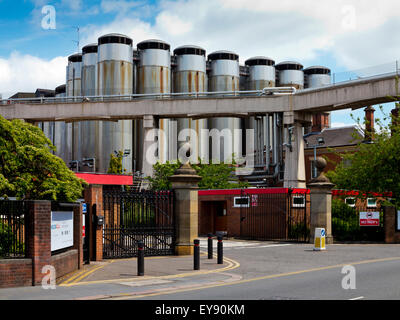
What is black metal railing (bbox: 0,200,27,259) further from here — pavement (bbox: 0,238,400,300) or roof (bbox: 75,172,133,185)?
roof (bbox: 75,172,133,185)

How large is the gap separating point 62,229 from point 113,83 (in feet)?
171

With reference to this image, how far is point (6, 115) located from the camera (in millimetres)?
50469

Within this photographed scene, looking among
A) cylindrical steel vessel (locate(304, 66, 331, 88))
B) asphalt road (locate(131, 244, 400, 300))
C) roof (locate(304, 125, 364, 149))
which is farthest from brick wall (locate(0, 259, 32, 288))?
cylindrical steel vessel (locate(304, 66, 331, 88))

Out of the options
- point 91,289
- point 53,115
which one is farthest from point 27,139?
point 53,115

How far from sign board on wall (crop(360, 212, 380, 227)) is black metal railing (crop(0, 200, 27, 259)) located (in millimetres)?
21083

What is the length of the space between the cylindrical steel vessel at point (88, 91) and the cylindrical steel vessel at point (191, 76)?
11077mm

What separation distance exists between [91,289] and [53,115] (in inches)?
1589

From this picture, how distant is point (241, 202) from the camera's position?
3366 centimetres

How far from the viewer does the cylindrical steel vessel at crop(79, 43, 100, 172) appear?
67125mm

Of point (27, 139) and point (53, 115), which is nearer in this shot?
point (27, 139)

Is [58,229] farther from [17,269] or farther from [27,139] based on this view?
[27,139]

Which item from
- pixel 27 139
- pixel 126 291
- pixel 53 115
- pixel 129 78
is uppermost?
pixel 129 78
